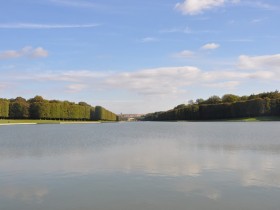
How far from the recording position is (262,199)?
44.9ft

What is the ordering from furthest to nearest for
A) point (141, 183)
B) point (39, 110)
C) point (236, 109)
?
point (236, 109) → point (39, 110) → point (141, 183)

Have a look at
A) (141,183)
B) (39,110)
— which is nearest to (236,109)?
(39,110)

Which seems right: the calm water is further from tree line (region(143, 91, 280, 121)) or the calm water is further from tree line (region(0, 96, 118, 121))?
tree line (region(143, 91, 280, 121))

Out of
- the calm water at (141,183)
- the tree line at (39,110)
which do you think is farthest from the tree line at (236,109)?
the calm water at (141,183)

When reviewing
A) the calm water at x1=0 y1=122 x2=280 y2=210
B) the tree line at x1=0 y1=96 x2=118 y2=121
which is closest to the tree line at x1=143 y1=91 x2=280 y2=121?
the tree line at x1=0 y1=96 x2=118 y2=121

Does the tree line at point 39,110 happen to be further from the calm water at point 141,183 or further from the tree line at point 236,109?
the calm water at point 141,183

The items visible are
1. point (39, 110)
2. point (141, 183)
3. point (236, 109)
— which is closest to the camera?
point (141, 183)

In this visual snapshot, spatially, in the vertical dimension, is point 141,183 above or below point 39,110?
below

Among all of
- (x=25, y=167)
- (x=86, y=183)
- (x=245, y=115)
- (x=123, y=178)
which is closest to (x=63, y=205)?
(x=86, y=183)

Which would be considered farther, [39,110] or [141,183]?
[39,110]

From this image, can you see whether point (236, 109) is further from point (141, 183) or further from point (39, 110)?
point (141, 183)

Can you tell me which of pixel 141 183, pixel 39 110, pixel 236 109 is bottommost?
pixel 141 183

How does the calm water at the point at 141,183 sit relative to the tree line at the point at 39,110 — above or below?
below

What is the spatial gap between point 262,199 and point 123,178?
6691 millimetres
